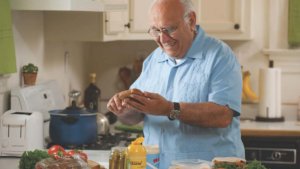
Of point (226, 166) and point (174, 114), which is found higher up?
point (174, 114)

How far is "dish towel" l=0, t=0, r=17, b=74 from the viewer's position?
270 centimetres

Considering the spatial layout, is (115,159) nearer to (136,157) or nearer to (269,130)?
(136,157)

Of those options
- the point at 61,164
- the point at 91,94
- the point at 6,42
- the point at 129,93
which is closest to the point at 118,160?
the point at 61,164

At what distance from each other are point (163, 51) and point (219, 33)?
4.98ft

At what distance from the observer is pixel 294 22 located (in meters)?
4.24

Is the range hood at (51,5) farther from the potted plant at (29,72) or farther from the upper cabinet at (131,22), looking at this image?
the upper cabinet at (131,22)

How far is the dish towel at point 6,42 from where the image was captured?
2.70 metres

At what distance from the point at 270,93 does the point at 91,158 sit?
1.81m

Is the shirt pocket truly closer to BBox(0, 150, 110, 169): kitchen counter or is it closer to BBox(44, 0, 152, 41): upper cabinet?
BBox(0, 150, 110, 169): kitchen counter

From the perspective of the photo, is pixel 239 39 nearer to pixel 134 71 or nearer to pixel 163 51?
pixel 134 71

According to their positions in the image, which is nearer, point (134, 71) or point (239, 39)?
point (239, 39)

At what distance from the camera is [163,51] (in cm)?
267

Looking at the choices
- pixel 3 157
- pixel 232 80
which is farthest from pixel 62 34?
pixel 232 80

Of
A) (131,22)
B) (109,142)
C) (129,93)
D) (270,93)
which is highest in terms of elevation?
(131,22)
